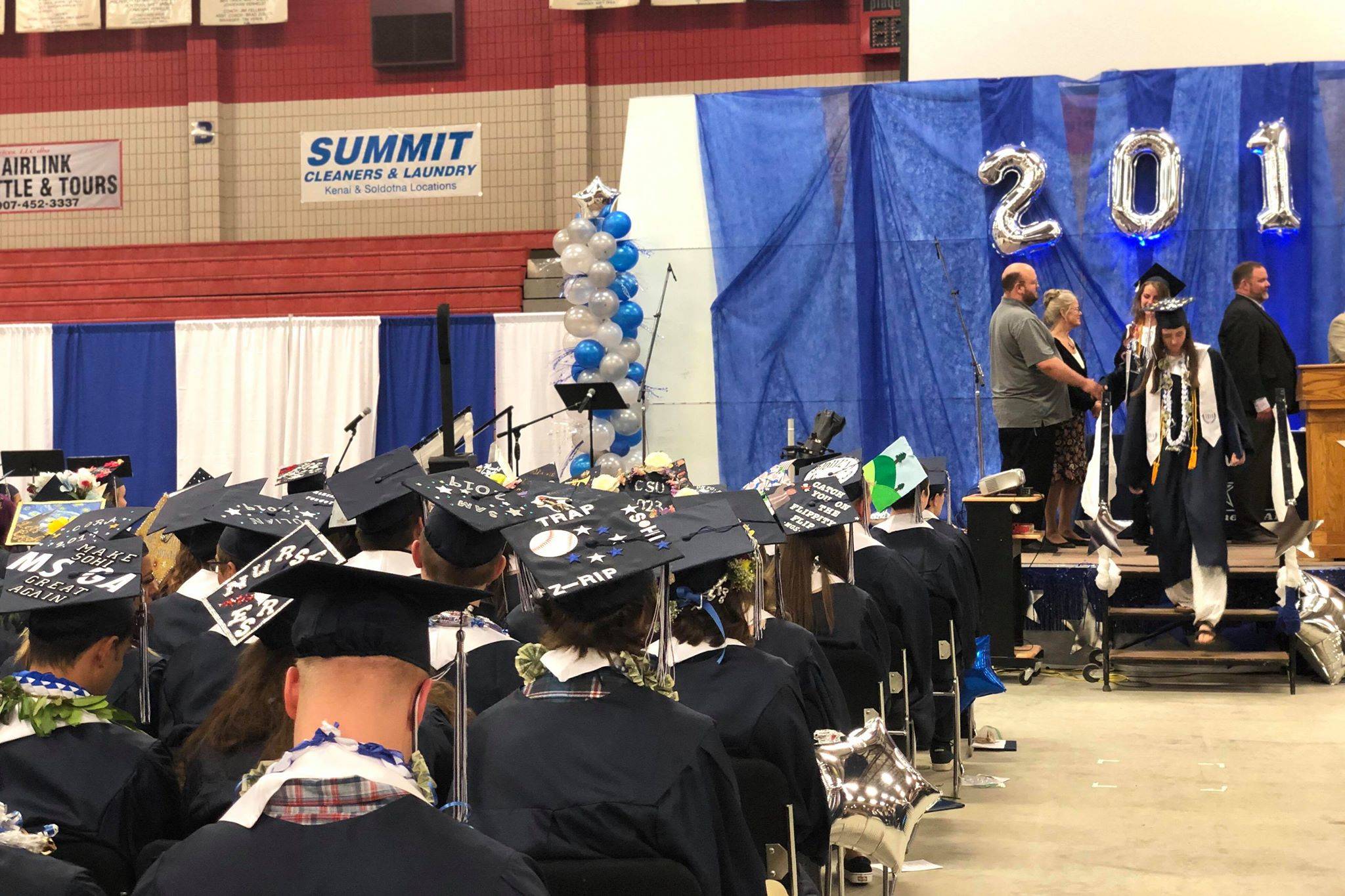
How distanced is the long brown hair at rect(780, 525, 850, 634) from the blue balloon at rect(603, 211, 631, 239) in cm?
753

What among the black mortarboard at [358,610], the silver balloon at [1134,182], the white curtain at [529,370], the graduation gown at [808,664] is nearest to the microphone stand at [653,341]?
the white curtain at [529,370]

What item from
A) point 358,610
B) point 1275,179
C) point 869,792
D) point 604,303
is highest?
point 1275,179

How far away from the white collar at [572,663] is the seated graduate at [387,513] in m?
1.12

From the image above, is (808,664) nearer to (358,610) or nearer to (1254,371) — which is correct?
(358,610)

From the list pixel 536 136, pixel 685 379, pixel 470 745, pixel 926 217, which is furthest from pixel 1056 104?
pixel 470 745

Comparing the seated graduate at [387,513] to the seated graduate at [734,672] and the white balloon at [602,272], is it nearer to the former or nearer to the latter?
the seated graduate at [734,672]

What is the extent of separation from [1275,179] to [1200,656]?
16.6 ft

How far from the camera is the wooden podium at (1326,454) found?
8258 millimetres

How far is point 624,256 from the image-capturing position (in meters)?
11.9

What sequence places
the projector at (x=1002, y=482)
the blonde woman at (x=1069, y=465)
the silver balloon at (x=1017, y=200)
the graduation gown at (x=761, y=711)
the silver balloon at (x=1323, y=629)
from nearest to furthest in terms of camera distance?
the graduation gown at (x=761, y=711) → the silver balloon at (x=1323, y=629) → the projector at (x=1002, y=482) → the blonde woman at (x=1069, y=465) → the silver balloon at (x=1017, y=200)

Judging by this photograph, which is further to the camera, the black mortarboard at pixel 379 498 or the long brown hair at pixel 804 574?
the long brown hair at pixel 804 574

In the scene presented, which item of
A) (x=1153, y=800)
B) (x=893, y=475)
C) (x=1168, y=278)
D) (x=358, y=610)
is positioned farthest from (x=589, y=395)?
(x=358, y=610)

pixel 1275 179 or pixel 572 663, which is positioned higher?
pixel 1275 179

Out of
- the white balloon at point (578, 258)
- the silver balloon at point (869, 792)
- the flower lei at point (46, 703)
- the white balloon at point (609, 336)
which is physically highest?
the white balloon at point (578, 258)
